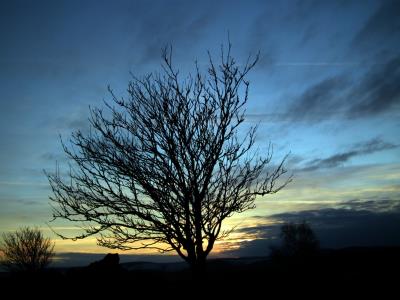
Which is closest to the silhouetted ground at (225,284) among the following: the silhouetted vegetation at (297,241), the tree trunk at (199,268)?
the tree trunk at (199,268)

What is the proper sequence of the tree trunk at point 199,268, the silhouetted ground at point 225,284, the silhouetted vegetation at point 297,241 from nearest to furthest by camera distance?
the tree trunk at point 199,268 < the silhouetted ground at point 225,284 < the silhouetted vegetation at point 297,241

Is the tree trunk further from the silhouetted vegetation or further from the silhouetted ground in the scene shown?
the silhouetted vegetation

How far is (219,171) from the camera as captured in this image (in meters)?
10.3

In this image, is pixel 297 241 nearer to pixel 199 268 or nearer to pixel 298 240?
pixel 298 240

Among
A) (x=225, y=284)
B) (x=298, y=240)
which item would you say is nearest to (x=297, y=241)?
(x=298, y=240)

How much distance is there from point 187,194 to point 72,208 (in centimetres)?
339

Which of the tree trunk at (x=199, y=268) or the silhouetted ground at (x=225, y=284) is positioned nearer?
the tree trunk at (x=199, y=268)

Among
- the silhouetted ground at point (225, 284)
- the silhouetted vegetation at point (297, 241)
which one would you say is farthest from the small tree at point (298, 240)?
the silhouetted ground at point (225, 284)

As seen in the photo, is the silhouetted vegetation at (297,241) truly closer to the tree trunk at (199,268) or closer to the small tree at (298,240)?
the small tree at (298,240)

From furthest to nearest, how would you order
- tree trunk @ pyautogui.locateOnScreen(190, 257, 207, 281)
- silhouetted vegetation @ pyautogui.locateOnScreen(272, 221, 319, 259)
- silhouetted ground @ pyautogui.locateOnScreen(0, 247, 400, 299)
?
silhouetted vegetation @ pyautogui.locateOnScreen(272, 221, 319, 259) < silhouetted ground @ pyautogui.locateOnScreen(0, 247, 400, 299) < tree trunk @ pyautogui.locateOnScreen(190, 257, 207, 281)

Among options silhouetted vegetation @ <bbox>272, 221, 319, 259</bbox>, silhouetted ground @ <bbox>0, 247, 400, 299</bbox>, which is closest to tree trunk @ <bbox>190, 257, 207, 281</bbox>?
silhouetted ground @ <bbox>0, 247, 400, 299</bbox>

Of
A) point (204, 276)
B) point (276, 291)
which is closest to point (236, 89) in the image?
point (204, 276)

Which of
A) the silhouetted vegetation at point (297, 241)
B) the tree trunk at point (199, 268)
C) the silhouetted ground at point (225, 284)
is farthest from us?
the silhouetted vegetation at point (297, 241)

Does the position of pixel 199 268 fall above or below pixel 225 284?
above
